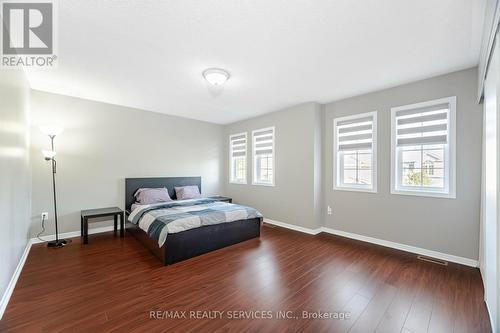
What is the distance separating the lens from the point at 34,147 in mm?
3566

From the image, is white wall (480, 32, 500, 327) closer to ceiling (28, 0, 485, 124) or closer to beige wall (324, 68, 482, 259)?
ceiling (28, 0, 485, 124)

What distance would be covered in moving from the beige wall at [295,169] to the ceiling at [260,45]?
0.76 meters

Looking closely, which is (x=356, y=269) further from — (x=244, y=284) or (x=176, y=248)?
(x=176, y=248)

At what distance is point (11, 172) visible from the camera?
7.27 ft

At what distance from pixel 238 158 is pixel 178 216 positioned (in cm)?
315

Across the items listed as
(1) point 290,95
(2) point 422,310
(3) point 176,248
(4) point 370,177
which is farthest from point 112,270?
(4) point 370,177

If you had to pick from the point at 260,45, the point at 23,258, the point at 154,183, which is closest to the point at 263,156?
the point at 154,183

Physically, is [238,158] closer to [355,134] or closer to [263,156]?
[263,156]

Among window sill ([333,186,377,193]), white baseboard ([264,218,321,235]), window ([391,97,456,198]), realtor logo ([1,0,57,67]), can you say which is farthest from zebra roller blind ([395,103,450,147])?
realtor logo ([1,0,57,67])

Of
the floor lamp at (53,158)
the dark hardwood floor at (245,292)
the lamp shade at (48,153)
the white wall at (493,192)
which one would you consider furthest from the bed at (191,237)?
the white wall at (493,192)

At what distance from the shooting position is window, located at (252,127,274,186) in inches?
202

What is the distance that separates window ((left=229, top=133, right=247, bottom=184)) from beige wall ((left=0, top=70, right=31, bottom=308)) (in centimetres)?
414

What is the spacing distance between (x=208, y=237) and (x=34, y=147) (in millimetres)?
3302

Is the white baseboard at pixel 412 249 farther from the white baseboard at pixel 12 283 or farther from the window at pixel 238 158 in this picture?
the white baseboard at pixel 12 283
